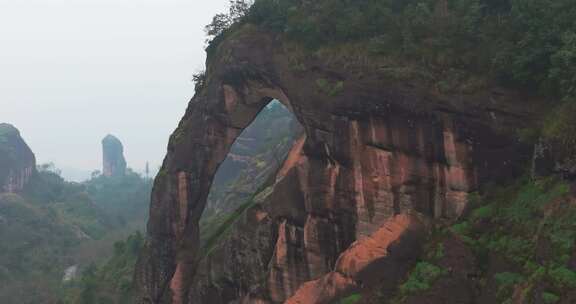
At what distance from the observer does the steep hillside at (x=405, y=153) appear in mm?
12180

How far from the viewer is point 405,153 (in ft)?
50.8

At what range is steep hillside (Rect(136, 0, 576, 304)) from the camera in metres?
12.2

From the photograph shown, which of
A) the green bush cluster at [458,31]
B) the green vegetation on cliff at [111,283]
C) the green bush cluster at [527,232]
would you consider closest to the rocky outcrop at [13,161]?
the green vegetation on cliff at [111,283]

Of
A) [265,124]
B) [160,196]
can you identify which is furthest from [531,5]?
[265,124]

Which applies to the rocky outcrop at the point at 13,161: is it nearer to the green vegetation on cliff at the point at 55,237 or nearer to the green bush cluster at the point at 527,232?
→ the green vegetation on cliff at the point at 55,237

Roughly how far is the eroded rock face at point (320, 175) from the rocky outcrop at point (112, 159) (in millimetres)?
147996

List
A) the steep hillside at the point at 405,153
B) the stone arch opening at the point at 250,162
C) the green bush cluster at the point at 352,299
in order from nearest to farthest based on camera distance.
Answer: the steep hillside at the point at 405,153
the green bush cluster at the point at 352,299
the stone arch opening at the point at 250,162

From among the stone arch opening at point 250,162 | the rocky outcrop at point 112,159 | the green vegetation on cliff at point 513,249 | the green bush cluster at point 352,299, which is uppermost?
the rocky outcrop at point 112,159

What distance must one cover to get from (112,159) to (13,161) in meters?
75.8

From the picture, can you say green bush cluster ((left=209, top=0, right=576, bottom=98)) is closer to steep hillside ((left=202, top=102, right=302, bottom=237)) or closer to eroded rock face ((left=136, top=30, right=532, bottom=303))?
eroded rock face ((left=136, top=30, right=532, bottom=303))

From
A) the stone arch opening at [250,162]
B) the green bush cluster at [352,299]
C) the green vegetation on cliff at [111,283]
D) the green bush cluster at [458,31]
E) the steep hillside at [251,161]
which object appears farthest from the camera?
the steep hillside at [251,161]

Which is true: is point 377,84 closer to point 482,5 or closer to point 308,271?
point 482,5

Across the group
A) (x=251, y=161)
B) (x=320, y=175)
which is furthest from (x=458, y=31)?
(x=251, y=161)

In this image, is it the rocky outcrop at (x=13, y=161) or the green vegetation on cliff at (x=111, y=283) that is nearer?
the green vegetation on cliff at (x=111, y=283)
